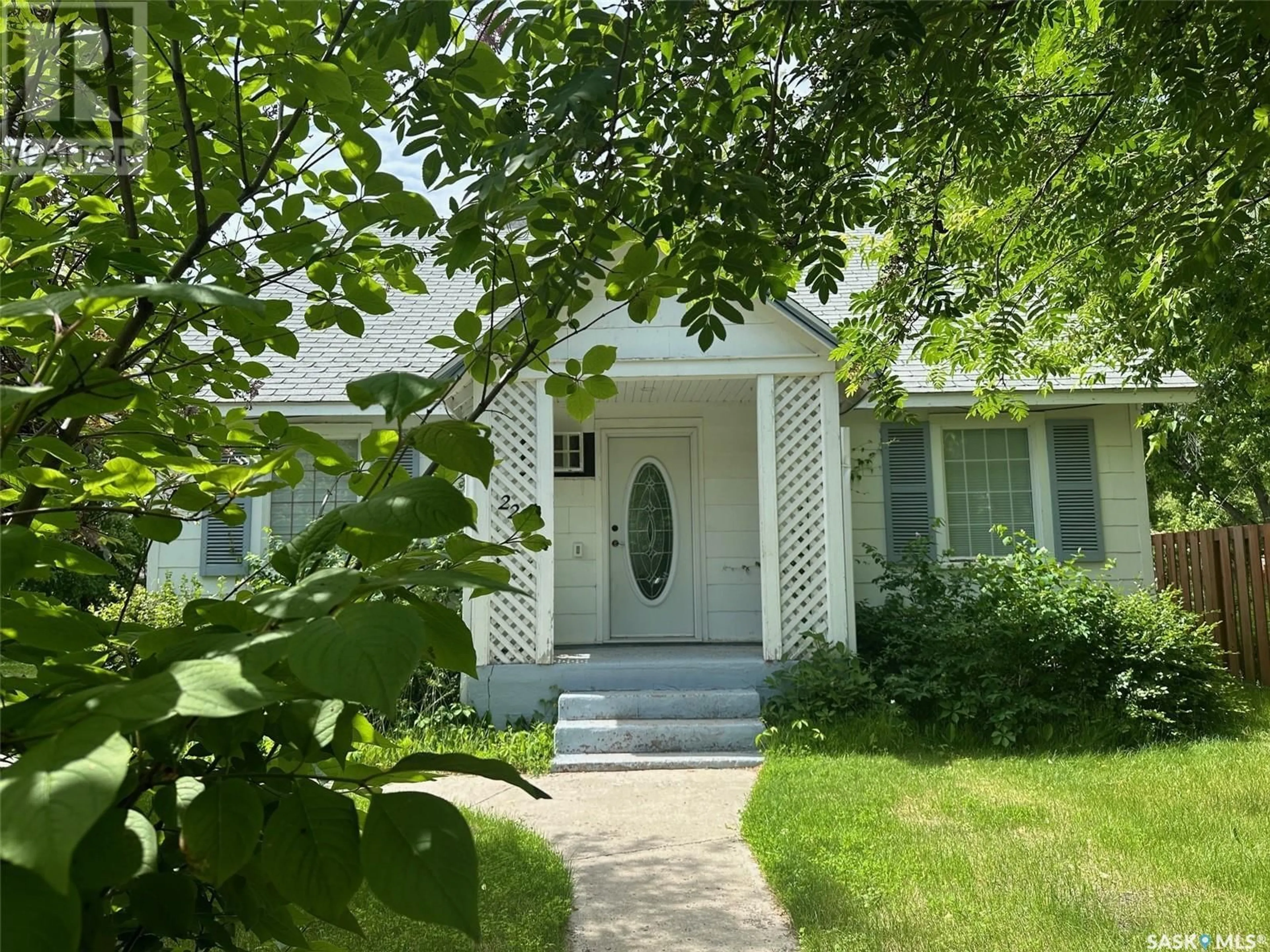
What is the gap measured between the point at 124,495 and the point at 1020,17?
3100 mm

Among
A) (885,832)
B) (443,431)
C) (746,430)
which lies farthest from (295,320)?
(443,431)

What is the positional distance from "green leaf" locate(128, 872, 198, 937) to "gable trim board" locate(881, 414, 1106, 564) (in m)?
9.82

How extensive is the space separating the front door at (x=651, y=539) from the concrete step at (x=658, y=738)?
2910mm

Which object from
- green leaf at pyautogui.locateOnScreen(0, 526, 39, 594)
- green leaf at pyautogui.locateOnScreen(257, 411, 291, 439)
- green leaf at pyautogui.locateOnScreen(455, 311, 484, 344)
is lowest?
green leaf at pyautogui.locateOnScreen(0, 526, 39, 594)

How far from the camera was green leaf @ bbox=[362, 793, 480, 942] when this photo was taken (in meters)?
0.67

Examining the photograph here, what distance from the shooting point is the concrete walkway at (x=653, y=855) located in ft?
12.8

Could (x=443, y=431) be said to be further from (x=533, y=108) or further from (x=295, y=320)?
(x=295, y=320)

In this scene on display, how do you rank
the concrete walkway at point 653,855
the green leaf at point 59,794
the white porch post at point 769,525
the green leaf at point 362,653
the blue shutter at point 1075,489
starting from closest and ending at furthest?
1. the green leaf at point 59,794
2. the green leaf at point 362,653
3. the concrete walkway at point 653,855
4. the white porch post at point 769,525
5. the blue shutter at point 1075,489

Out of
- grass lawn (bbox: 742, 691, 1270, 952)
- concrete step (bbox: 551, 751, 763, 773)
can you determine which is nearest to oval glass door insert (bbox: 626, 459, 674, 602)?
concrete step (bbox: 551, 751, 763, 773)

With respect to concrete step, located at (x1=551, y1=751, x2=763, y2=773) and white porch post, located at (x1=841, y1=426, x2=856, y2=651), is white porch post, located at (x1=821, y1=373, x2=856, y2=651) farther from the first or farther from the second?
concrete step, located at (x1=551, y1=751, x2=763, y2=773)

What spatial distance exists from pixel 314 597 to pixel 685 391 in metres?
9.19

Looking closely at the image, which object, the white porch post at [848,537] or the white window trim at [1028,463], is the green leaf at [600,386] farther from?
the white window trim at [1028,463]

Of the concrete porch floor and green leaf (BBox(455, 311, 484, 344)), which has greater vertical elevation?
green leaf (BBox(455, 311, 484, 344))

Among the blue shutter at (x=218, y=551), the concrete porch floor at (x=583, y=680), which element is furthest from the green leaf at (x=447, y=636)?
the blue shutter at (x=218, y=551)
